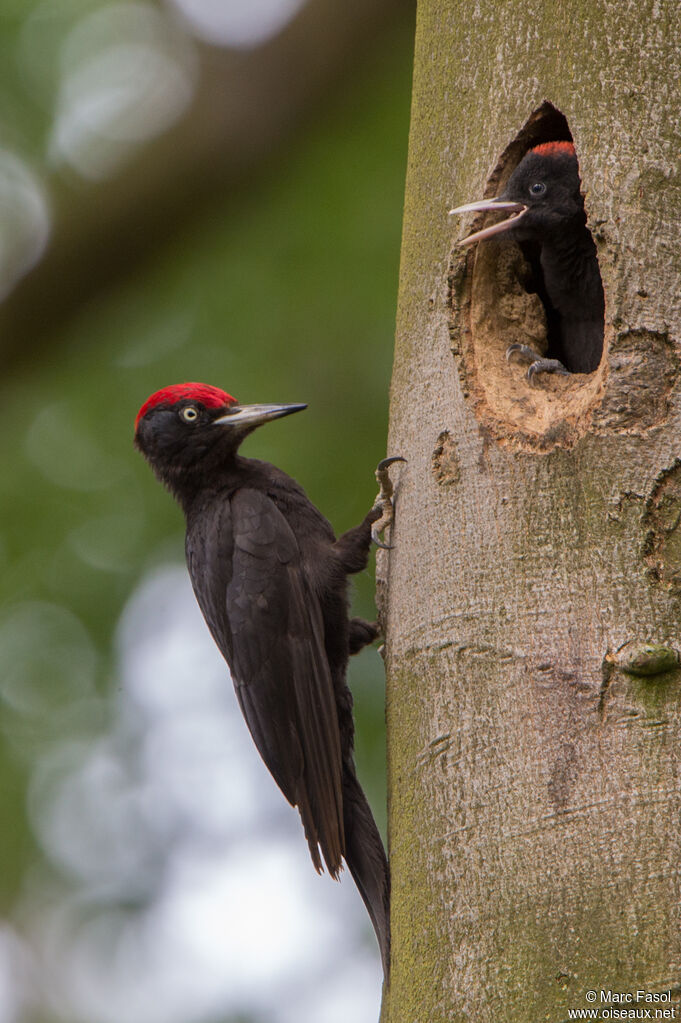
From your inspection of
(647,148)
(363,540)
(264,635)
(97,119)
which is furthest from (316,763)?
(97,119)

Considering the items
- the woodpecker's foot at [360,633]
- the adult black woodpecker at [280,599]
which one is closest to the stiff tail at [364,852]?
the adult black woodpecker at [280,599]

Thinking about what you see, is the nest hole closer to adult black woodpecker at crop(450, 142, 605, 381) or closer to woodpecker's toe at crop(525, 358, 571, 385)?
woodpecker's toe at crop(525, 358, 571, 385)

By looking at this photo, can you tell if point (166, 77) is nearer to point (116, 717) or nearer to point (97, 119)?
point (97, 119)

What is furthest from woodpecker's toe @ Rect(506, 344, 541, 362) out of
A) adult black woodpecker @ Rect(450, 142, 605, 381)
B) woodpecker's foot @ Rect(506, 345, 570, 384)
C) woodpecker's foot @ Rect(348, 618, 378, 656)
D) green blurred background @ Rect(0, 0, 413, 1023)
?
green blurred background @ Rect(0, 0, 413, 1023)

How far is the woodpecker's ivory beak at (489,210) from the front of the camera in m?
2.96

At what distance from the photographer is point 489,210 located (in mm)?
3047

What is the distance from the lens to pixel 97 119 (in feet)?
18.6

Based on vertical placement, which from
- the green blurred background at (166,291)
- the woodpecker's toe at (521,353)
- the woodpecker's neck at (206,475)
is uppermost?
the green blurred background at (166,291)

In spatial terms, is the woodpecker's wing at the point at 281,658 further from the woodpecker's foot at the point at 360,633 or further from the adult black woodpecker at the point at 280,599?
the woodpecker's foot at the point at 360,633

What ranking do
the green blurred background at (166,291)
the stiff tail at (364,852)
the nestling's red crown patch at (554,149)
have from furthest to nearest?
the green blurred background at (166,291)
the stiff tail at (364,852)
the nestling's red crown patch at (554,149)

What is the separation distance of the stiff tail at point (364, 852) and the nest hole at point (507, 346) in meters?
1.23

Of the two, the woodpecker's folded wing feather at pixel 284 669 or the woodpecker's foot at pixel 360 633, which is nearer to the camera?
the woodpecker's folded wing feather at pixel 284 669

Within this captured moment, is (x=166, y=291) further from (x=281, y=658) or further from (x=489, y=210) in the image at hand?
(x=489, y=210)

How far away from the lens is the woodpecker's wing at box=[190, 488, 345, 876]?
3.52m
